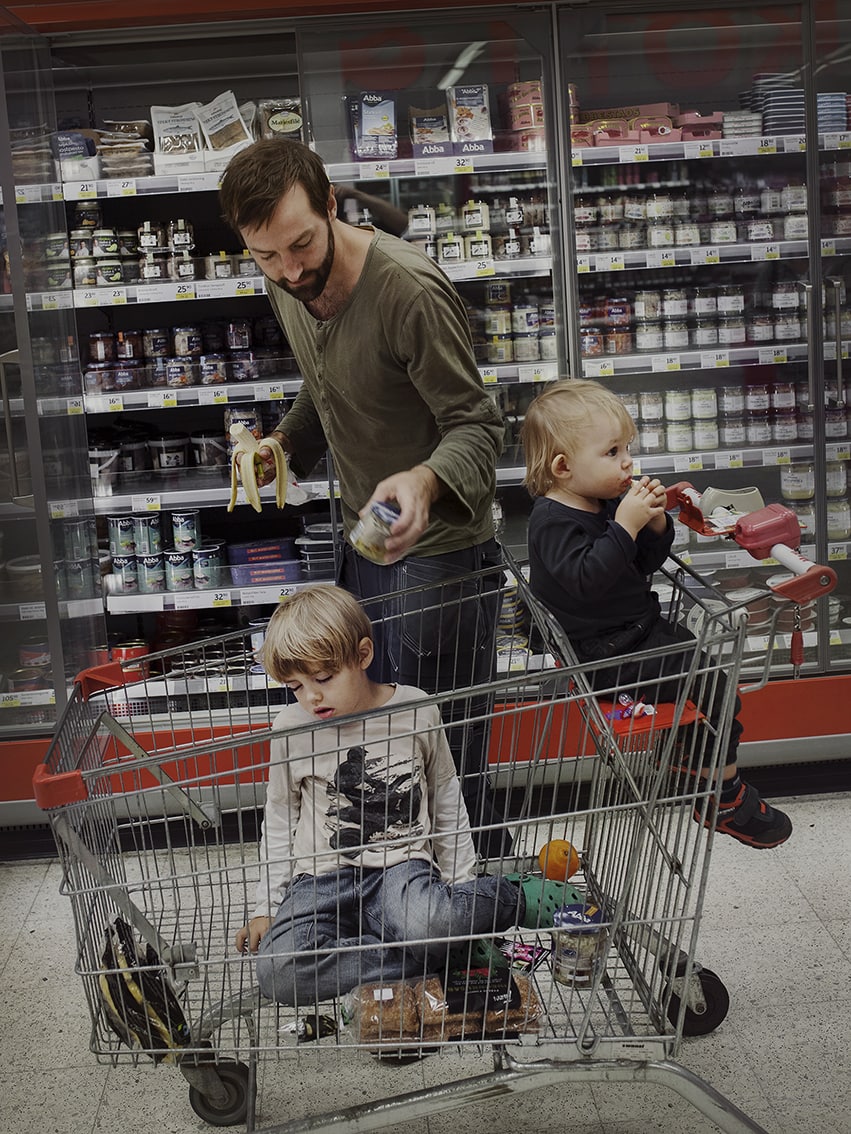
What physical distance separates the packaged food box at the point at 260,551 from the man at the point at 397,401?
1.58 meters

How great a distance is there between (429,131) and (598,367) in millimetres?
846

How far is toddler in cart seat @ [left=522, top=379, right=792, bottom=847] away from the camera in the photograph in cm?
219

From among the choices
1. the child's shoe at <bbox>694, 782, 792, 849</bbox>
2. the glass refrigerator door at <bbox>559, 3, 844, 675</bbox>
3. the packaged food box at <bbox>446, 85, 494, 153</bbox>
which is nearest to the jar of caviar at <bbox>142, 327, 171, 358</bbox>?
the packaged food box at <bbox>446, 85, 494, 153</bbox>

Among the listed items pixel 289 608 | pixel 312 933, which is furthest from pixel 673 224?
pixel 312 933

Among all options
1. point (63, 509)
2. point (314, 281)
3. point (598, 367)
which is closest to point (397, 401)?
point (314, 281)

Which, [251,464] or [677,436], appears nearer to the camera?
[251,464]

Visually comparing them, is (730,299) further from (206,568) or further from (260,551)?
(206,568)

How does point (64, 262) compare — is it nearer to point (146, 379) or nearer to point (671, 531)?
point (146, 379)

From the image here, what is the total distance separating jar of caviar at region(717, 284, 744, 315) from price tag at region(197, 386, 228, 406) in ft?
5.10

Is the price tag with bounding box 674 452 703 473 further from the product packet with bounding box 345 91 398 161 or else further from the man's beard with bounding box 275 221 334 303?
the man's beard with bounding box 275 221 334 303

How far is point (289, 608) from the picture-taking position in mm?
1954

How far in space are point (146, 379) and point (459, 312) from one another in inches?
80.2

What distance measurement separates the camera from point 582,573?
216 centimetres

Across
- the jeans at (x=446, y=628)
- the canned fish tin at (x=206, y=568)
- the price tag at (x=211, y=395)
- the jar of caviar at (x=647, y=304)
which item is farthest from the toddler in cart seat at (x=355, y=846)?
the jar of caviar at (x=647, y=304)
